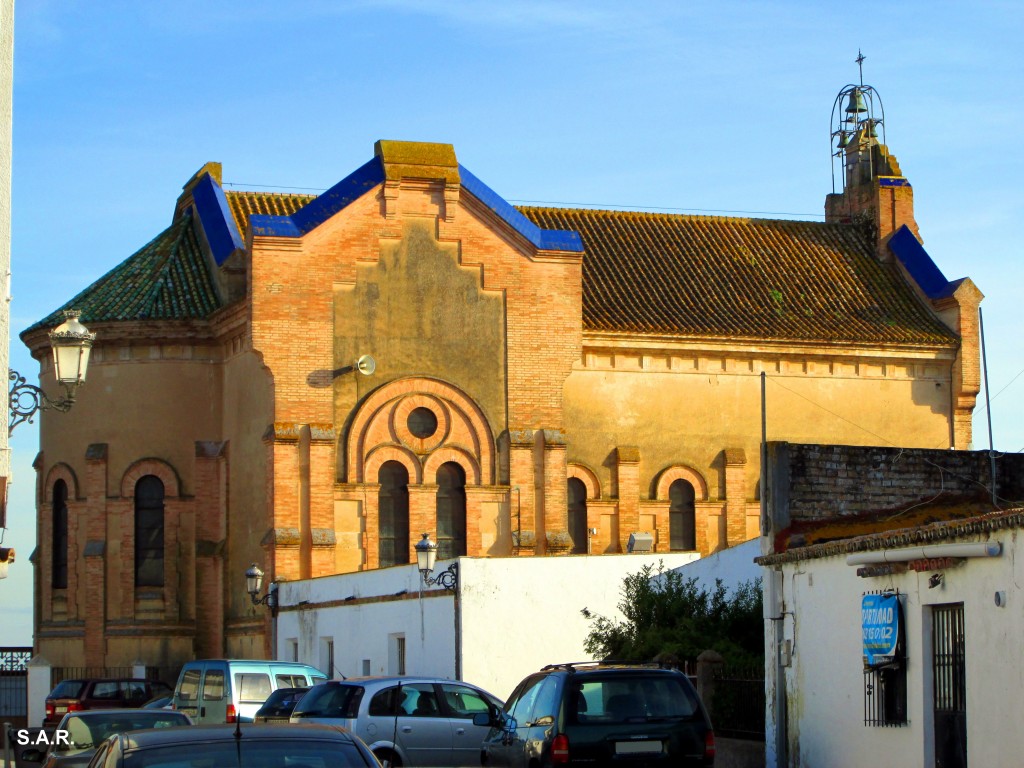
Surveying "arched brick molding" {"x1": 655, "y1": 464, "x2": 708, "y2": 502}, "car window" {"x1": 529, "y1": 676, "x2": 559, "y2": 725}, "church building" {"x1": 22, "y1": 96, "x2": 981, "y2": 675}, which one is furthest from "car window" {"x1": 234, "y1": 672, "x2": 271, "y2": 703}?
"arched brick molding" {"x1": 655, "y1": 464, "x2": 708, "y2": 502}

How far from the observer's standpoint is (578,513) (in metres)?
43.3

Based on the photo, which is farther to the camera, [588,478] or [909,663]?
[588,478]

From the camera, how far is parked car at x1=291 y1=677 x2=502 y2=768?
71.9ft

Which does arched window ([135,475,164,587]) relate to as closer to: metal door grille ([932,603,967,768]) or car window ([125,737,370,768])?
metal door grille ([932,603,967,768])

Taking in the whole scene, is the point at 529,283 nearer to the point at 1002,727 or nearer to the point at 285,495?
the point at 285,495

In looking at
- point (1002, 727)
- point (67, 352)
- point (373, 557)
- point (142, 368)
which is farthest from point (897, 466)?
point (142, 368)

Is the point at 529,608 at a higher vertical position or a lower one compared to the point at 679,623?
higher

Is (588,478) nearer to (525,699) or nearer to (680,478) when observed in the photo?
(680,478)

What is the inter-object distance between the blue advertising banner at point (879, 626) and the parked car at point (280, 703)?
26.9 feet

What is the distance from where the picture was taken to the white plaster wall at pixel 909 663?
1675 centimetres

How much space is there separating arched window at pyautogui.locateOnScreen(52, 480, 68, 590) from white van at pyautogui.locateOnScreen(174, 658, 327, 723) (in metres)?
17.6

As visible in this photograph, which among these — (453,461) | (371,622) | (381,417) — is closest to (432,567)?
(371,622)

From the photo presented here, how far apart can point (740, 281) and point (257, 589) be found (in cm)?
1632

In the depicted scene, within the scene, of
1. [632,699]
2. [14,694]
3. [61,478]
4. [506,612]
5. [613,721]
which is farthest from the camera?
[61,478]
